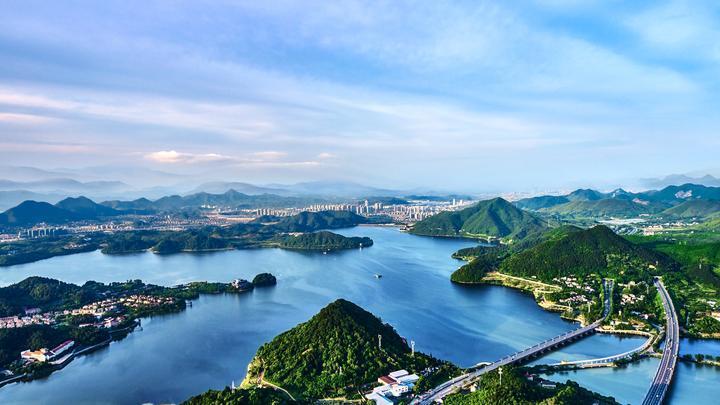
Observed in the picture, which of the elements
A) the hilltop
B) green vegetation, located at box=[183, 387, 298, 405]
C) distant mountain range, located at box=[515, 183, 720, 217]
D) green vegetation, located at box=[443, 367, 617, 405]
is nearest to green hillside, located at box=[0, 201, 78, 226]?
the hilltop

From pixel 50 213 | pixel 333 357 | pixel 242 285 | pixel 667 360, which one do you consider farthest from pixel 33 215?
pixel 667 360

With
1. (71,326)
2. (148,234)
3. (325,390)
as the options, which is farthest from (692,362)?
(148,234)

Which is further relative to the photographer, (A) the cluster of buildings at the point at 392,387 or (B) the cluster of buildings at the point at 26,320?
(B) the cluster of buildings at the point at 26,320

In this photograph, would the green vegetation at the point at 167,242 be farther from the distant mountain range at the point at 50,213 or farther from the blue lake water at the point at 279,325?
the distant mountain range at the point at 50,213

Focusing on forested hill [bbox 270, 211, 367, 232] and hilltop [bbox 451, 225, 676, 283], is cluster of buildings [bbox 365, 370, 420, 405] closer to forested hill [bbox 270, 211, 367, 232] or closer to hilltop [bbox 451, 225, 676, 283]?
hilltop [bbox 451, 225, 676, 283]

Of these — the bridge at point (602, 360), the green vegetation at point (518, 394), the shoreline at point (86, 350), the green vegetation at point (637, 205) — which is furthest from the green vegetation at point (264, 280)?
the green vegetation at point (637, 205)

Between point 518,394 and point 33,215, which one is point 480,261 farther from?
point 33,215
